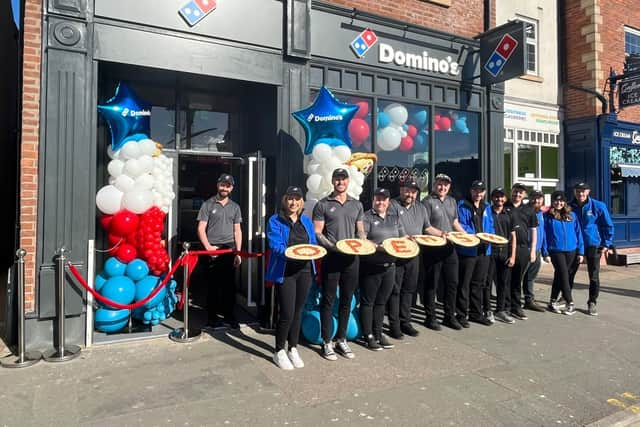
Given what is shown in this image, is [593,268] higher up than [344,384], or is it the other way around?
[593,268]

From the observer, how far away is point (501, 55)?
297 inches

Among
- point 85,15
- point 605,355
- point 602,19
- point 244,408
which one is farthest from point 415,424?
point 602,19

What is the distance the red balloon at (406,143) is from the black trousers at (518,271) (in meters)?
2.30

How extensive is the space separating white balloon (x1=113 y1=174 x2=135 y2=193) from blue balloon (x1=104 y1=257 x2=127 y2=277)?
0.82 meters

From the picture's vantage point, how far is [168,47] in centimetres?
540

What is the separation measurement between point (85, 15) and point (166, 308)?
3508 millimetres

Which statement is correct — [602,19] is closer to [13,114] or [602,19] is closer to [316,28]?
[316,28]

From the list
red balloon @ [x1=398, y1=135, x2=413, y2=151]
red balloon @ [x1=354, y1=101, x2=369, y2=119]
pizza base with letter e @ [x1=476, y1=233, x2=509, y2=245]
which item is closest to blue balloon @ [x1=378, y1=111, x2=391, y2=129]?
red balloon @ [x1=354, y1=101, x2=369, y2=119]

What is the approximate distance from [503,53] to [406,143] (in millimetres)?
2313

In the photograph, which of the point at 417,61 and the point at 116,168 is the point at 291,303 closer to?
the point at 116,168

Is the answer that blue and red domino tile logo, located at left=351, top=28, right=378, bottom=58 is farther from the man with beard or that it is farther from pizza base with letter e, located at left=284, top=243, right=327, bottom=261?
pizza base with letter e, located at left=284, top=243, right=327, bottom=261

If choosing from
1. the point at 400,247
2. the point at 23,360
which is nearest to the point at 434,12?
the point at 400,247

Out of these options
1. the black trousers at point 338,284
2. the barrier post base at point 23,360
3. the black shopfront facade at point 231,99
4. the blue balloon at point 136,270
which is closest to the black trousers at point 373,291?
the black trousers at point 338,284

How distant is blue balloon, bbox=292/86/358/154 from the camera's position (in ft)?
18.5
